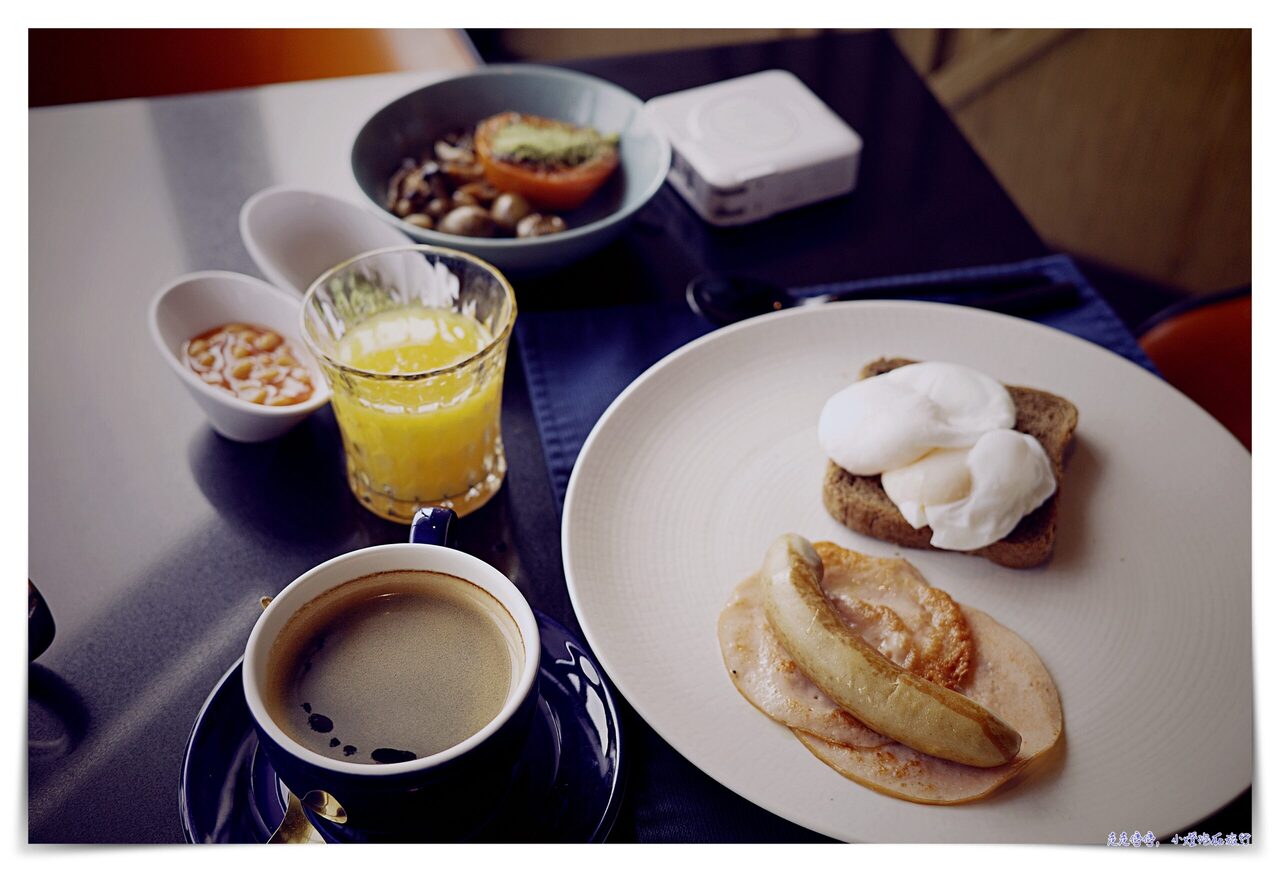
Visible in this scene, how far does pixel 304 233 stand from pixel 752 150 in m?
0.59

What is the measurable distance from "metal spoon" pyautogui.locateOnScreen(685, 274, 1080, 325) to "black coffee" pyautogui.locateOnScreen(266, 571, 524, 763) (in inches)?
23.6

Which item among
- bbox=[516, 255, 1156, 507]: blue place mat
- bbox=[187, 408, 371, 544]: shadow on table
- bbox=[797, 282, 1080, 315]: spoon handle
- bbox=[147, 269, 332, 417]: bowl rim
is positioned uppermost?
bbox=[147, 269, 332, 417]: bowl rim

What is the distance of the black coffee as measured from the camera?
67cm

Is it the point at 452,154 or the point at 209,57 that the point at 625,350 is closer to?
the point at 452,154

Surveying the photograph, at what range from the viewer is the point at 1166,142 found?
2.10 metres

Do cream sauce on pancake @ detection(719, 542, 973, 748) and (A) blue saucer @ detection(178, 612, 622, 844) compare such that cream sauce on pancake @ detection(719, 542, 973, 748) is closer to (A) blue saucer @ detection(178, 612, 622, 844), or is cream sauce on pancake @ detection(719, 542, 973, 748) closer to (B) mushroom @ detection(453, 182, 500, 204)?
(A) blue saucer @ detection(178, 612, 622, 844)

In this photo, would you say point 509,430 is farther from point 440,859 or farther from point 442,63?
point 442,63

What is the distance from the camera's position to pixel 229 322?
1060 millimetres

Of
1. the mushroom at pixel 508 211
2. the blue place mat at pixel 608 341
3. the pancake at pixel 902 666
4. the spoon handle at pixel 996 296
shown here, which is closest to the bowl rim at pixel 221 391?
the blue place mat at pixel 608 341

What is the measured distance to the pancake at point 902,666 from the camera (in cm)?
73

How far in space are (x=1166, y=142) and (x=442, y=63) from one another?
145 cm

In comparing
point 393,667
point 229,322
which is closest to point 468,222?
point 229,322

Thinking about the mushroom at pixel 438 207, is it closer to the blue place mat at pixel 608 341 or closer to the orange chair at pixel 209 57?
the blue place mat at pixel 608 341

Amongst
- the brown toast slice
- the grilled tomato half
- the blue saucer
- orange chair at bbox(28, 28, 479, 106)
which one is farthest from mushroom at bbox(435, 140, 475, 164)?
the blue saucer
